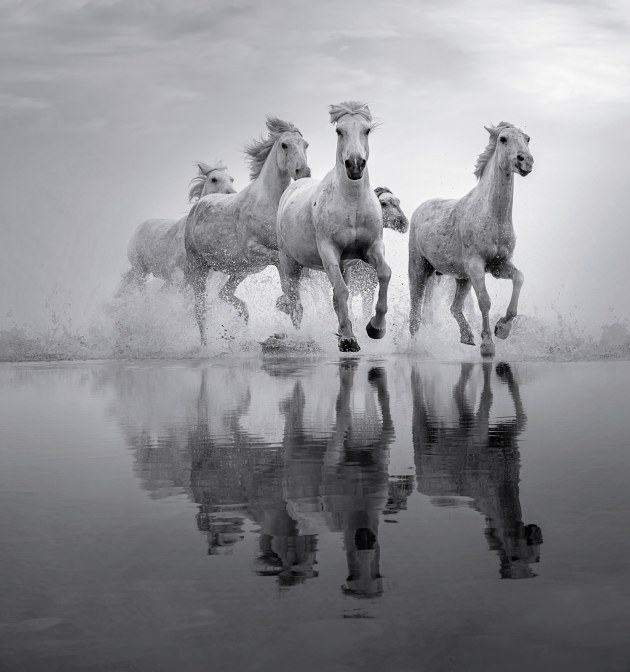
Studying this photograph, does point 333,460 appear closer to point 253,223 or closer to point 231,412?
point 231,412

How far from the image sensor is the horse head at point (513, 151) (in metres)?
12.3

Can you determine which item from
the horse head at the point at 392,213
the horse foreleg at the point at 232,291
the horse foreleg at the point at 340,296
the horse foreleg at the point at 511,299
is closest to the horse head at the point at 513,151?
the horse foreleg at the point at 511,299

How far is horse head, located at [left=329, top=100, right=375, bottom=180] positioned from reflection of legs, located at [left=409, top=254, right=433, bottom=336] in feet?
12.4

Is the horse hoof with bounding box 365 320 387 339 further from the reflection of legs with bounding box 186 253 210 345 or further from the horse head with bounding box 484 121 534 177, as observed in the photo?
the reflection of legs with bounding box 186 253 210 345

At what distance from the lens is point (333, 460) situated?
357 centimetres

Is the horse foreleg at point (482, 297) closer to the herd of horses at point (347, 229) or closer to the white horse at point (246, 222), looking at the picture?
the herd of horses at point (347, 229)

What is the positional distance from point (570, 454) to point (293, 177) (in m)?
11.3

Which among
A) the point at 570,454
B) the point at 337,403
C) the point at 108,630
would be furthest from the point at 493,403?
the point at 108,630

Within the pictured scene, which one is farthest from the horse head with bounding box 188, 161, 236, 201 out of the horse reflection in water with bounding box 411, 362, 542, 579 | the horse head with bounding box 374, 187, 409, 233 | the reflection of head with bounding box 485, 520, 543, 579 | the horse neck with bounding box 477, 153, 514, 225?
the reflection of head with bounding box 485, 520, 543, 579

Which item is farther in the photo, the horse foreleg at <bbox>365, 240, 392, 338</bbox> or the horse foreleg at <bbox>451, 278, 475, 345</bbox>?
the horse foreleg at <bbox>451, 278, 475, 345</bbox>

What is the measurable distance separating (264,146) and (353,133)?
437cm

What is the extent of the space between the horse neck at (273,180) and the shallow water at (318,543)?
9982mm

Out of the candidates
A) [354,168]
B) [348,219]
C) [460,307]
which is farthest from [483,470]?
[460,307]

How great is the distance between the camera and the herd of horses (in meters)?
11.4
